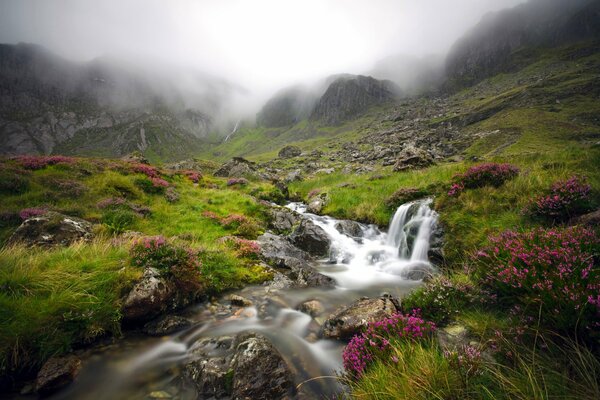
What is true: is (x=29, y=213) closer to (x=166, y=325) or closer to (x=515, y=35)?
(x=166, y=325)

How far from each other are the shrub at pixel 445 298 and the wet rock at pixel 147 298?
17.6 ft

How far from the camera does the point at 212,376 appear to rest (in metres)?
3.98

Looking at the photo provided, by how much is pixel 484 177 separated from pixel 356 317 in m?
8.55

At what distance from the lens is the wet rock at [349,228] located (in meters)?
13.2

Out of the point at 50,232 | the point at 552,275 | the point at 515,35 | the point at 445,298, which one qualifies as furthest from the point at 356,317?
the point at 515,35

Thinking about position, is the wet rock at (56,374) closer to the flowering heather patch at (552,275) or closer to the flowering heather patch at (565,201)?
the flowering heather patch at (552,275)

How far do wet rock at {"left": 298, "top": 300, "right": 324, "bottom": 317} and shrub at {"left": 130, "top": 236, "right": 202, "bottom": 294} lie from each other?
112 inches

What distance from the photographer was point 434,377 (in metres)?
2.66

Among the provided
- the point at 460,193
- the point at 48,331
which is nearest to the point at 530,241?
the point at 460,193

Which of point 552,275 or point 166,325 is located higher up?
point 552,275

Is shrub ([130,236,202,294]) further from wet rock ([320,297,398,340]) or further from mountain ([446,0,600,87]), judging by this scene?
mountain ([446,0,600,87])

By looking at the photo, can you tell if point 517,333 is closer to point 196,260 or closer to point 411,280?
point 411,280

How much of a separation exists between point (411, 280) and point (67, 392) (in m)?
8.90

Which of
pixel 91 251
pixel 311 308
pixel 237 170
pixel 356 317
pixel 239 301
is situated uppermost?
pixel 237 170
